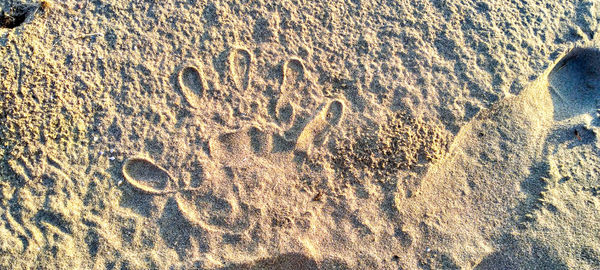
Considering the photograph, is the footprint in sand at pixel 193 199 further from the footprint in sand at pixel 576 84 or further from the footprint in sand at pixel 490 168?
the footprint in sand at pixel 576 84

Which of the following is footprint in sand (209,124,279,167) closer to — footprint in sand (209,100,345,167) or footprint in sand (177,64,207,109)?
footprint in sand (209,100,345,167)

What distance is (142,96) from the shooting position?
2.06 m

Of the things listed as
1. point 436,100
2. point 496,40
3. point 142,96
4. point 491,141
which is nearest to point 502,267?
point 491,141

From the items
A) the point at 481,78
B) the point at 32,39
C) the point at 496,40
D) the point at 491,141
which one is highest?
the point at 496,40

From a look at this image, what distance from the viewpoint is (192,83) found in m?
Result: 2.09

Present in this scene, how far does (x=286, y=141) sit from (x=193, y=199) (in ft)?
1.77

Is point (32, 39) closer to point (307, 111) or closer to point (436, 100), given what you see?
point (307, 111)

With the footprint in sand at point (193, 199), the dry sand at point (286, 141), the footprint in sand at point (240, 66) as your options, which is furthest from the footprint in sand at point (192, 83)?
the footprint in sand at point (193, 199)

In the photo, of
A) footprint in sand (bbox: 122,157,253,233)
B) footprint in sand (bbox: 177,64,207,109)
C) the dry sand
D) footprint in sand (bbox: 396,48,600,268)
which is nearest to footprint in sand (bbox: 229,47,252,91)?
the dry sand

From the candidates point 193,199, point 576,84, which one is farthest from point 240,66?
point 576,84

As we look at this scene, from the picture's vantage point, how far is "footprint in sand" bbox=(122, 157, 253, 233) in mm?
1984

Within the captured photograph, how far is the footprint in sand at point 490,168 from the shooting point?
2062 mm

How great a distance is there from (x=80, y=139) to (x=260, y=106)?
89 centimetres

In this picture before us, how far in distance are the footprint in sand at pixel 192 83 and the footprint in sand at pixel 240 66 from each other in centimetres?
16
